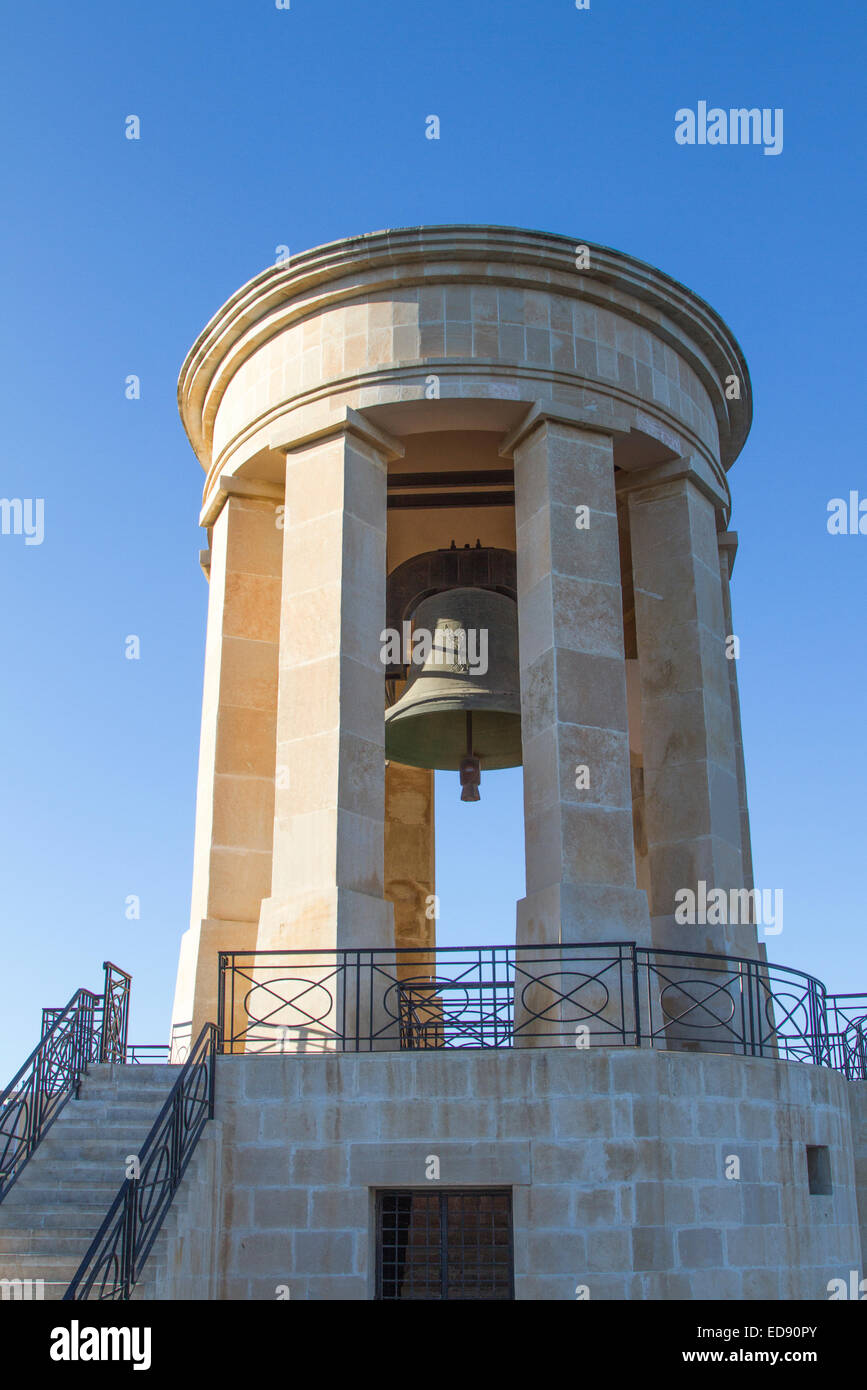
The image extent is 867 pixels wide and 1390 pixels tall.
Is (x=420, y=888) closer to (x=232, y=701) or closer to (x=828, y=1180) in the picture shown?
(x=232, y=701)

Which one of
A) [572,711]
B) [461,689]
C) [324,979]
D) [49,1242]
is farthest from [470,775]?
[49,1242]

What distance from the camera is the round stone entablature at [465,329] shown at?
611 inches

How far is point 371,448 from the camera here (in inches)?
622

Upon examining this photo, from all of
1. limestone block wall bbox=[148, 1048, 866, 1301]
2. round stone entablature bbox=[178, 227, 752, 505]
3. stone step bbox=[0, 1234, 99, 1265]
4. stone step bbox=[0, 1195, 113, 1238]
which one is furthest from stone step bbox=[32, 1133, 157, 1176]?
round stone entablature bbox=[178, 227, 752, 505]

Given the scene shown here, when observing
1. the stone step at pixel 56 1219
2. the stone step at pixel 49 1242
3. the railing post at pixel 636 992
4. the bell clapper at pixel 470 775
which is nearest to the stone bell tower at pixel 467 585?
the bell clapper at pixel 470 775

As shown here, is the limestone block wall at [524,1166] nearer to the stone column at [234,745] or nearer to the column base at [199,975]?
the column base at [199,975]

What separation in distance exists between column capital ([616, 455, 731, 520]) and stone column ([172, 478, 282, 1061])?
4256mm

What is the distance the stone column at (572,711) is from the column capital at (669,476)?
4.26 ft

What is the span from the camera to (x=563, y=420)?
15.4 metres

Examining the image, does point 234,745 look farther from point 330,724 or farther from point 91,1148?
point 91,1148
